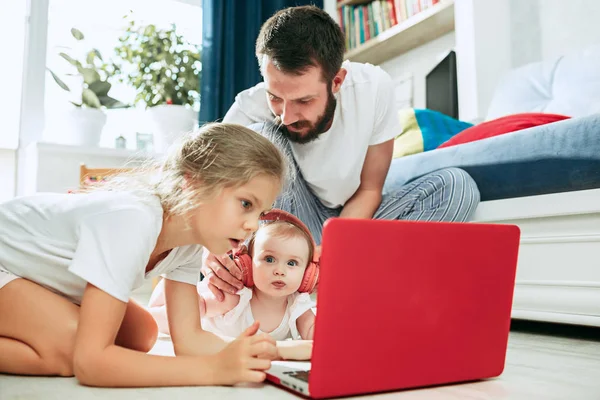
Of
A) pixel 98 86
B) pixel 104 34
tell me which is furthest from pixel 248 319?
pixel 104 34

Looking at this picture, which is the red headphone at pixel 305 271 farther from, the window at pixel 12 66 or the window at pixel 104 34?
the window at pixel 12 66

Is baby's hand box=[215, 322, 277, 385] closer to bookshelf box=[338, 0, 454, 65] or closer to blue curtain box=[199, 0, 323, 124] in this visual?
bookshelf box=[338, 0, 454, 65]

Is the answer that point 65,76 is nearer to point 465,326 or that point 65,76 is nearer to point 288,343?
point 288,343

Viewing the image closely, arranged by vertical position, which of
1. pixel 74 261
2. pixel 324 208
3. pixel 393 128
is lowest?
pixel 74 261

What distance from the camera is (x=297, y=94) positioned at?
4.33 ft

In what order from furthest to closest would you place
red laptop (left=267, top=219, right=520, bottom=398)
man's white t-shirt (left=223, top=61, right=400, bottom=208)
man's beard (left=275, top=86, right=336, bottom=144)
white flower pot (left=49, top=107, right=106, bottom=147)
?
white flower pot (left=49, top=107, right=106, bottom=147)
man's white t-shirt (left=223, top=61, right=400, bottom=208)
man's beard (left=275, top=86, right=336, bottom=144)
red laptop (left=267, top=219, right=520, bottom=398)

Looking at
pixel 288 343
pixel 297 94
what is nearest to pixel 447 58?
pixel 297 94

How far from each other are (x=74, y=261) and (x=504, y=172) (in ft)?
3.55

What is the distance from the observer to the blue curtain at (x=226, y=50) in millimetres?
2982

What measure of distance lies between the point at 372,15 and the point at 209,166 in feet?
7.24

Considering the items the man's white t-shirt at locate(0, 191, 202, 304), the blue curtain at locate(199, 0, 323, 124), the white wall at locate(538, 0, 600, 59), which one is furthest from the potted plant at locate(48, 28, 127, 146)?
the white wall at locate(538, 0, 600, 59)

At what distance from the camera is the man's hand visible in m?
1.22

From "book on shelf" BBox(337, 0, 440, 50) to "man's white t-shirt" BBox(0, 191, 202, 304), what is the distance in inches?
77.3

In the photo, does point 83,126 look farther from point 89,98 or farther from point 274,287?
point 274,287
